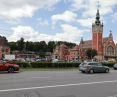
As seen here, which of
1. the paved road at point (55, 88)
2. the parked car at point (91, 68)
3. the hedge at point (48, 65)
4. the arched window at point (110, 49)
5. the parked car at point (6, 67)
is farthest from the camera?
the arched window at point (110, 49)

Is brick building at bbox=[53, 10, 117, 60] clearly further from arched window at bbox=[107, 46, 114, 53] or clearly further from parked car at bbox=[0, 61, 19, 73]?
parked car at bbox=[0, 61, 19, 73]

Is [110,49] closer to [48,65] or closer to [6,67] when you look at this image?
[48,65]

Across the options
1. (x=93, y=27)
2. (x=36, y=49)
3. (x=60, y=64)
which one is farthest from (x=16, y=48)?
(x=60, y=64)

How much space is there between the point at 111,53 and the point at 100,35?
14869mm

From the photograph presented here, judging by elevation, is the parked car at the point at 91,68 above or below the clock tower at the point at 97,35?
below

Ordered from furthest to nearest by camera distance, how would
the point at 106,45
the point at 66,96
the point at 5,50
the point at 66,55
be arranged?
the point at 66,55, the point at 106,45, the point at 5,50, the point at 66,96

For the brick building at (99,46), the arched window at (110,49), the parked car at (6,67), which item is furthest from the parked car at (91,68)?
the arched window at (110,49)

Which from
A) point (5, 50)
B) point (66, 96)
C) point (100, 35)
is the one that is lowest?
point (66, 96)

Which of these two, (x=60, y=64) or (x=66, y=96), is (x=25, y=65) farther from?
(x=66, y=96)

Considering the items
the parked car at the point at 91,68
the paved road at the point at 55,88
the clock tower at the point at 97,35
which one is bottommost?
the paved road at the point at 55,88

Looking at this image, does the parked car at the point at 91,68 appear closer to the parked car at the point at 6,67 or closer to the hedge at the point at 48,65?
the hedge at the point at 48,65

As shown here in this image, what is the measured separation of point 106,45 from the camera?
100 metres

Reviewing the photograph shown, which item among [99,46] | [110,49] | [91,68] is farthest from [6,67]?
[110,49]

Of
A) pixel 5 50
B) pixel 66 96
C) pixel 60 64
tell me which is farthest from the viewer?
pixel 5 50
